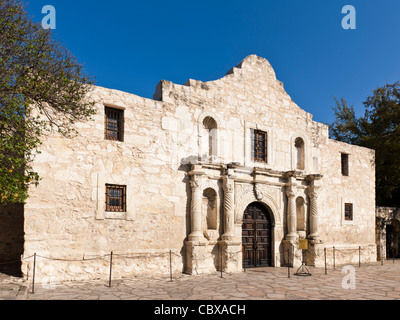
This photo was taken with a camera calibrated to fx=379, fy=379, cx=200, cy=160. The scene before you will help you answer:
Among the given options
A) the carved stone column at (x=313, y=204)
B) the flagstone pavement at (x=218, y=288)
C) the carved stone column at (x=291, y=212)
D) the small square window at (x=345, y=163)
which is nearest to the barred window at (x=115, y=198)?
the flagstone pavement at (x=218, y=288)

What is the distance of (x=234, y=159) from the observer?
1309cm

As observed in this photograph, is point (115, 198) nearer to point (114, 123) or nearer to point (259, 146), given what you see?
point (114, 123)

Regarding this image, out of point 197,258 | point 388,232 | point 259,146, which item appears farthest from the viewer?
point 388,232

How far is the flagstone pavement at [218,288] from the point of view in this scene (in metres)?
8.16

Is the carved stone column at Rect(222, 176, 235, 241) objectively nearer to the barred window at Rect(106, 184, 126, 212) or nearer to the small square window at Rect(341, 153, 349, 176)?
the barred window at Rect(106, 184, 126, 212)

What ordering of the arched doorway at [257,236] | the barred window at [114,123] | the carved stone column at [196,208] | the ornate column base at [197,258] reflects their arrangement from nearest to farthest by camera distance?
the barred window at [114,123]
the ornate column base at [197,258]
the carved stone column at [196,208]
the arched doorway at [257,236]

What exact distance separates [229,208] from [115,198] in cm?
378

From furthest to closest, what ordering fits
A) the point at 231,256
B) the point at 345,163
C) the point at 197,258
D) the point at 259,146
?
the point at 345,163 < the point at 259,146 < the point at 231,256 < the point at 197,258

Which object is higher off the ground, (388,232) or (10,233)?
(10,233)

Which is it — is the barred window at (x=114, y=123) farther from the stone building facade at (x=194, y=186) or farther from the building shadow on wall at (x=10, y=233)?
the building shadow on wall at (x=10, y=233)

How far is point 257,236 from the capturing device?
44.5 feet

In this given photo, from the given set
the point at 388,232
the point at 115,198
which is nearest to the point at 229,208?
the point at 115,198

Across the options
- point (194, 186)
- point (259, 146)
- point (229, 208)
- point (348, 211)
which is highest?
point (259, 146)

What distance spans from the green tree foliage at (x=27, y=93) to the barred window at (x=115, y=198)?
1.91 metres
